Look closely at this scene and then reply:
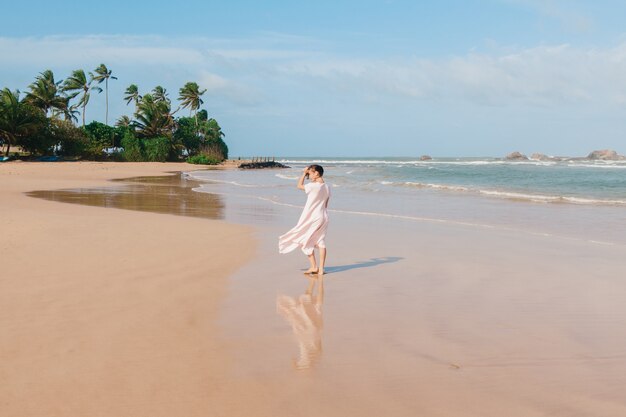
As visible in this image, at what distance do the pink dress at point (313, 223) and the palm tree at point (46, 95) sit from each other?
66.7 meters

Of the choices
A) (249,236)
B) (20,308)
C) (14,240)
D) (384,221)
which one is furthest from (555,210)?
(20,308)

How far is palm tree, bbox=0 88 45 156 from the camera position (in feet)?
179

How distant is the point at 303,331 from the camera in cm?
532

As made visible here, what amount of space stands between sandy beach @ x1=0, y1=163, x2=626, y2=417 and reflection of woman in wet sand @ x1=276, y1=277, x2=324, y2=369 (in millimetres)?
31

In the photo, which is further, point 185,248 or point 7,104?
point 7,104

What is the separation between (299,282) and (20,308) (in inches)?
126

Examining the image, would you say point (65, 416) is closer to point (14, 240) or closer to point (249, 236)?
point (14, 240)

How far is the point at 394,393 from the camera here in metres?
3.95

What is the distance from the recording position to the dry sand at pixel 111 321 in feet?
12.5

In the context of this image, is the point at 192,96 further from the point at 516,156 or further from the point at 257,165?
the point at 516,156

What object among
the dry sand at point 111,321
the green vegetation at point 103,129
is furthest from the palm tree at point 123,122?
the dry sand at point 111,321

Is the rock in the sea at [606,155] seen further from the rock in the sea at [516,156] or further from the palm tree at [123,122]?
the palm tree at [123,122]

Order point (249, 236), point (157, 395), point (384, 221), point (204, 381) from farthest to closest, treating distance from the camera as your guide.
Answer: point (384, 221), point (249, 236), point (204, 381), point (157, 395)

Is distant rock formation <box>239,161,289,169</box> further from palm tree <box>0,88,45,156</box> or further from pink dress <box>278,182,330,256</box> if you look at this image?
pink dress <box>278,182,330,256</box>
